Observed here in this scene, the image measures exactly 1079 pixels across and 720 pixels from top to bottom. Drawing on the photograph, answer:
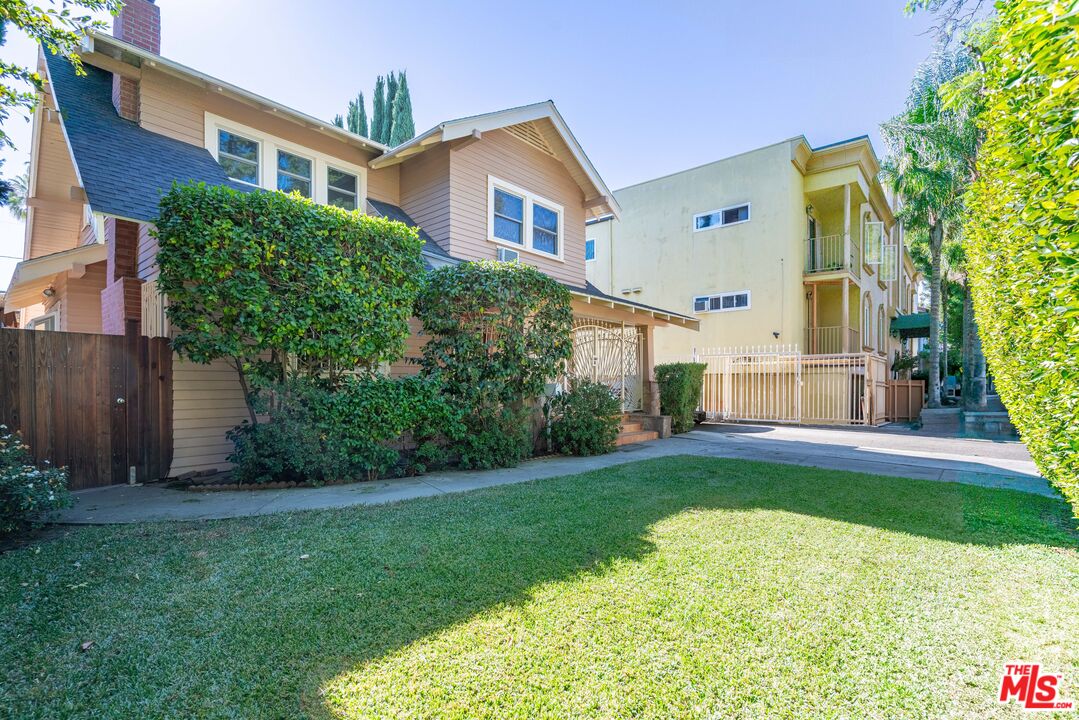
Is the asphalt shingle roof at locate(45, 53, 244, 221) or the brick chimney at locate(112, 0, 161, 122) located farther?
the brick chimney at locate(112, 0, 161, 122)

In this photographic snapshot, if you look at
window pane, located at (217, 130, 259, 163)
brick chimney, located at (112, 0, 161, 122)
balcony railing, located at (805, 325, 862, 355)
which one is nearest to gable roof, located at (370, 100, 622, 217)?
window pane, located at (217, 130, 259, 163)

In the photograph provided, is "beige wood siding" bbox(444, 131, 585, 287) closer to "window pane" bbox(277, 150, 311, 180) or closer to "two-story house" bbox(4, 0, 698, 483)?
"two-story house" bbox(4, 0, 698, 483)

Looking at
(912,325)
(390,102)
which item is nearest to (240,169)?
(390,102)

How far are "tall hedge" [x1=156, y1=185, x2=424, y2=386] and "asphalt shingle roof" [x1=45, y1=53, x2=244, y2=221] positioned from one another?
1.15m

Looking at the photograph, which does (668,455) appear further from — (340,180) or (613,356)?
(340,180)

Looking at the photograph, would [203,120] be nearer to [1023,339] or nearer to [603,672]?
[603,672]

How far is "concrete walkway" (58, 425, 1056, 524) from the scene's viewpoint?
5.21 metres

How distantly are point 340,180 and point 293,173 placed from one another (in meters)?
0.98

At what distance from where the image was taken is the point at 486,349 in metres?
7.63

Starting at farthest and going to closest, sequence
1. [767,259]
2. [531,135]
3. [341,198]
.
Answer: [767,259], [531,135], [341,198]

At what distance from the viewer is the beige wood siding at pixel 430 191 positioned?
33.8ft

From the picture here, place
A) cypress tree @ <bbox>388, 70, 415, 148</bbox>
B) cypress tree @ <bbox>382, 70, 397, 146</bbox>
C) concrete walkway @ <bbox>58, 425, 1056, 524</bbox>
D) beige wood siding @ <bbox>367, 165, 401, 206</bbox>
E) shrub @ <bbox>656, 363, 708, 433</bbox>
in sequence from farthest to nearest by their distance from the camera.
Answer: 1. cypress tree @ <bbox>382, 70, 397, 146</bbox>
2. cypress tree @ <bbox>388, 70, 415, 148</bbox>
3. shrub @ <bbox>656, 363, 708, 433</bbox>
4. beige wood siding @ <bbox>367, 165, 401, 206</bbox>
5. concrete walkway @ <bbox>58, 425, 1056, 524</bbox>

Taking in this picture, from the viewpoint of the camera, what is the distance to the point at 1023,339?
4082 millimetres

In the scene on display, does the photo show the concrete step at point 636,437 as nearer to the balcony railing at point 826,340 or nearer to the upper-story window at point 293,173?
the upper-story window at point 293,173
